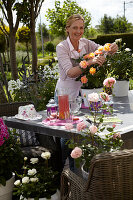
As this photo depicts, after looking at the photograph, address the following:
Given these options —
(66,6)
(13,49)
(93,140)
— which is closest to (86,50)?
(93,140)

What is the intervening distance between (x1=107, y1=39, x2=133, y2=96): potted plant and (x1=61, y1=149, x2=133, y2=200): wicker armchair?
136 cm

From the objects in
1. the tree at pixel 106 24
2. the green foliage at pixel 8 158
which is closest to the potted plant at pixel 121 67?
the green foliage at pixel 8 158

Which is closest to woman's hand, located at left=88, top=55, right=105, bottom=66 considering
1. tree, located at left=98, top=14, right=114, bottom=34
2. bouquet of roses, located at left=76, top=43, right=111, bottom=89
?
bouquet of roses, located at left=76, top=43, right=111, bottom=89

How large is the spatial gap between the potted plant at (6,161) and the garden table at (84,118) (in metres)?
0.17

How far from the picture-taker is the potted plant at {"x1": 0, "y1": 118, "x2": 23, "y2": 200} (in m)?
2.11

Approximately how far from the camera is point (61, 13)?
15.7 m

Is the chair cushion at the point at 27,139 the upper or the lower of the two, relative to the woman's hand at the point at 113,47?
lower

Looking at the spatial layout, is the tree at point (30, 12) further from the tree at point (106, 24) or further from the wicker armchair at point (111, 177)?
the tree at point (106, 24)

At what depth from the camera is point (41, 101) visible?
4770mm

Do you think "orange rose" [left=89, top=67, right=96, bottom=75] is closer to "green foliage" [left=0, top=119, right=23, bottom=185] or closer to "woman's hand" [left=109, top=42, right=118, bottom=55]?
"woman's hand" [left=109, top=42, right=118, bottom=55]

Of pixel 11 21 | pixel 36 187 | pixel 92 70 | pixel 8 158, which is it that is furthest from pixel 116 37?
pixel 36 187

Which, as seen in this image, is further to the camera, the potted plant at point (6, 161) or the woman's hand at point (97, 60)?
the woman's hand at point (97, 60)

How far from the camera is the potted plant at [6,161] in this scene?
2.11m

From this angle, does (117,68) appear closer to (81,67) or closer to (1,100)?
(81,67)
